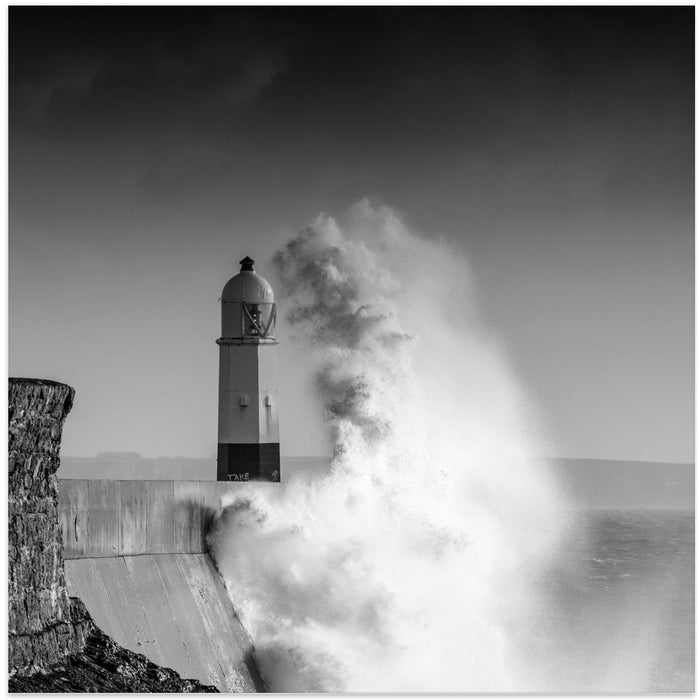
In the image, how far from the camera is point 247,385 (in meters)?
14.1

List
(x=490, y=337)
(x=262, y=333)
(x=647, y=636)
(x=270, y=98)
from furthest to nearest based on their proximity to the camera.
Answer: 1. (x=647, y=636)
2. (x=490, y=337)
3. (x=262, y=333)
4. (x=270, y=98)

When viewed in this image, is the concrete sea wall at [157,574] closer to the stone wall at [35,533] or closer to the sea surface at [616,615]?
the stone wall at [35,533]

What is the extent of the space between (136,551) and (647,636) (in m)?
17.2

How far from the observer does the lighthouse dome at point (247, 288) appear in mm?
14227

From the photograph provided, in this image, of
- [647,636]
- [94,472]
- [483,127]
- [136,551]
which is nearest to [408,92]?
[483,127]

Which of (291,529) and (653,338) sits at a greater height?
(653,338)

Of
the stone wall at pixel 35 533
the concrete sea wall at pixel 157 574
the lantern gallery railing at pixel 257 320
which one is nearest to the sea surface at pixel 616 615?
the concrete sea wall at pixel 157 574

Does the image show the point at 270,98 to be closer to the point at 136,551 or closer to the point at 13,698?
the point at 136,551

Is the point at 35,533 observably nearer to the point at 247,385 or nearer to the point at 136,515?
the point at 136,515

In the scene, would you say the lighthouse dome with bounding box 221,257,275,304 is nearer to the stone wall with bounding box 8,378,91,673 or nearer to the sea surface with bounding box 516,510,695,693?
the sea surface with bounding box 516,510,695,693

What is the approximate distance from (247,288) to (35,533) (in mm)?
6829

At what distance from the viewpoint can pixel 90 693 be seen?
25.3 feet

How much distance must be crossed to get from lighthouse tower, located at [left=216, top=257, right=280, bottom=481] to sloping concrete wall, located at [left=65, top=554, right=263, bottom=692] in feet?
5.73

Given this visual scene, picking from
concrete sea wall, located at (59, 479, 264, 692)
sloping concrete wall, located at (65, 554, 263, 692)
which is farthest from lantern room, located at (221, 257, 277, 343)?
sloping concrete wall, located at (65, 554, 263, 692)
